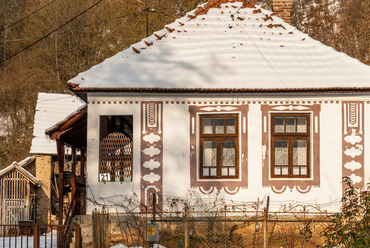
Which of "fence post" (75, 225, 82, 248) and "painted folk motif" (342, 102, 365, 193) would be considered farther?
"painted folk motif" (342, 102, 365, 193)

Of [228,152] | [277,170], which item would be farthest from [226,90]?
[277,170]

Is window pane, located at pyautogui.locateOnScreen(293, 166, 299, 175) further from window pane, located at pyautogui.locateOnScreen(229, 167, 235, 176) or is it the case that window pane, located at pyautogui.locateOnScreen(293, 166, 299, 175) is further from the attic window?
the attic window

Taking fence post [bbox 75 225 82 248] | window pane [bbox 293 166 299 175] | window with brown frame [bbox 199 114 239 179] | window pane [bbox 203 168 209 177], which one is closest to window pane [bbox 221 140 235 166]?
window with brown frame [bbox 199 114 239 179]

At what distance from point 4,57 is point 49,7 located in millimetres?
8515

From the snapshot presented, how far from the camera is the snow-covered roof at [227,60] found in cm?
1706


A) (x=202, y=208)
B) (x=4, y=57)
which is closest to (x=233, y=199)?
(x=202, y=208)

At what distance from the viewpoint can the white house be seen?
17.0 meters

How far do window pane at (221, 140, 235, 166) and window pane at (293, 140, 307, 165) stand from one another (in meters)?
1.67

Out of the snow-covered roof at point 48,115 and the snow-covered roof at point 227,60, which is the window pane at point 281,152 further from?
the snow-covered roof at point 48,115

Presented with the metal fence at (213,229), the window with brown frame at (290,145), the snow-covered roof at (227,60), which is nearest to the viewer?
the metal fence at (213,229)

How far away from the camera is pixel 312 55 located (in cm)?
1839

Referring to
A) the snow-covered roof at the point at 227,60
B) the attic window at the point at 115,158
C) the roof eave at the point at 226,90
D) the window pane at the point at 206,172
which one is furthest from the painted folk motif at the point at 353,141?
the attic window at the point at 115,158

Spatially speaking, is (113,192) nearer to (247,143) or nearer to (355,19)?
(247,143)

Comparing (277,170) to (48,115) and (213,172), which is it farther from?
(48,115)
